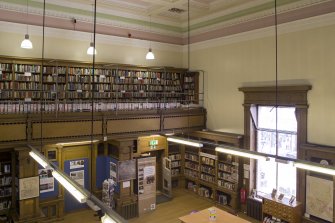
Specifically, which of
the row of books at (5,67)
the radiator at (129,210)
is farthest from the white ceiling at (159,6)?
the radiator at (129,210)

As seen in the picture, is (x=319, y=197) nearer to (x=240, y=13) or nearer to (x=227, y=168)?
(x=227, y=168)

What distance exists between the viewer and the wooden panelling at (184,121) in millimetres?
10276

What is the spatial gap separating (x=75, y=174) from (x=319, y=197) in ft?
24.3

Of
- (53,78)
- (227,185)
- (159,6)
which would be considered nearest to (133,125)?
(53,78)

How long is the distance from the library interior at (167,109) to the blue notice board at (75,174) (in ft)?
0.12

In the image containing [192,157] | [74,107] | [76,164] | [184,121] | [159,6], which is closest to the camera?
[74,107]

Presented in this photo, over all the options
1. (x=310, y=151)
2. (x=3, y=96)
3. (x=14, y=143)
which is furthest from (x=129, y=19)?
(x=310, y=151)

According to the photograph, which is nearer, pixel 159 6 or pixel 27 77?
pixel 27 77

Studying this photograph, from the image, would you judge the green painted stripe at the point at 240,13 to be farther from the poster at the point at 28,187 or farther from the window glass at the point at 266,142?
the poster at the point at 28,187

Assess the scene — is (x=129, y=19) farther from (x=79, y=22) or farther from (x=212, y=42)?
(x=212, y=42)

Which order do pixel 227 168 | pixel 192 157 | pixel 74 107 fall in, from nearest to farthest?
pixel 74 107
pixel 227 168
pixel 192 157

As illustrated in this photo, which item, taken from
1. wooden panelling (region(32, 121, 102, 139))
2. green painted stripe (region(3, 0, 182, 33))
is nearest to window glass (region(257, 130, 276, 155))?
wooden panelling (region(32, 121, 102, 139))

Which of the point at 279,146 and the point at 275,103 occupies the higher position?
the point at 275,103

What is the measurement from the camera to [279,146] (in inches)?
351
